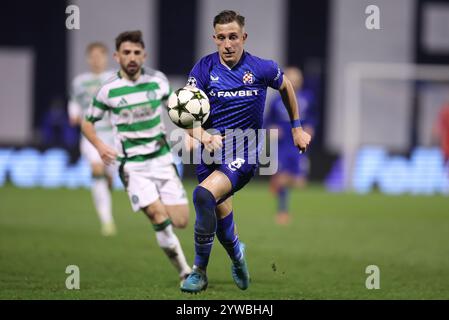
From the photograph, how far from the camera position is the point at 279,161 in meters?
15.4

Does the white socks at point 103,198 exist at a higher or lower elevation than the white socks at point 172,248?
lower

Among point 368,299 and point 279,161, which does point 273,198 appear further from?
point 368,299

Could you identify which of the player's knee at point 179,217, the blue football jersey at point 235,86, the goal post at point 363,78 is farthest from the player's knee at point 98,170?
the goal post at point 363,78

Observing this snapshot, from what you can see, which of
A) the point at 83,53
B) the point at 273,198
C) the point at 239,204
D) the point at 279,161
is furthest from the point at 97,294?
the point at 83,53

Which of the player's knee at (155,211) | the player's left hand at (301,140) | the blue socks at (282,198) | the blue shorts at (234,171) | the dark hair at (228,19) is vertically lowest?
the blue socks at (282,198)

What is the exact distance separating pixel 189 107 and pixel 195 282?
1427 millimetres

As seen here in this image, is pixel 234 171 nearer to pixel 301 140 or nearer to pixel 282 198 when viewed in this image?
pixel 301 140

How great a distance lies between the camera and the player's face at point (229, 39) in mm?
7195

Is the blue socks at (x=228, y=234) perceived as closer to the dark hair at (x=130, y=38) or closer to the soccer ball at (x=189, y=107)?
the soccer ball at (x=189, y=107)

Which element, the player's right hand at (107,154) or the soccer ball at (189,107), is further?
the player's right hand at (107,154)

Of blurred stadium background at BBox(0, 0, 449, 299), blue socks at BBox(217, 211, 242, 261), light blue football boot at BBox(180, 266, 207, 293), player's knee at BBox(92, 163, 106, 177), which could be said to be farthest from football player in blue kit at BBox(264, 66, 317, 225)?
light blue football boot at BBox(180, 266, 207, 293)

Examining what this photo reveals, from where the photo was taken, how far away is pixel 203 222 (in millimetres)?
7309

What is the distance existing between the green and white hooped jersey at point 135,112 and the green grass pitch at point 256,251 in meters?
1.16

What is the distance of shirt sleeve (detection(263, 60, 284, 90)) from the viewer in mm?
7430
